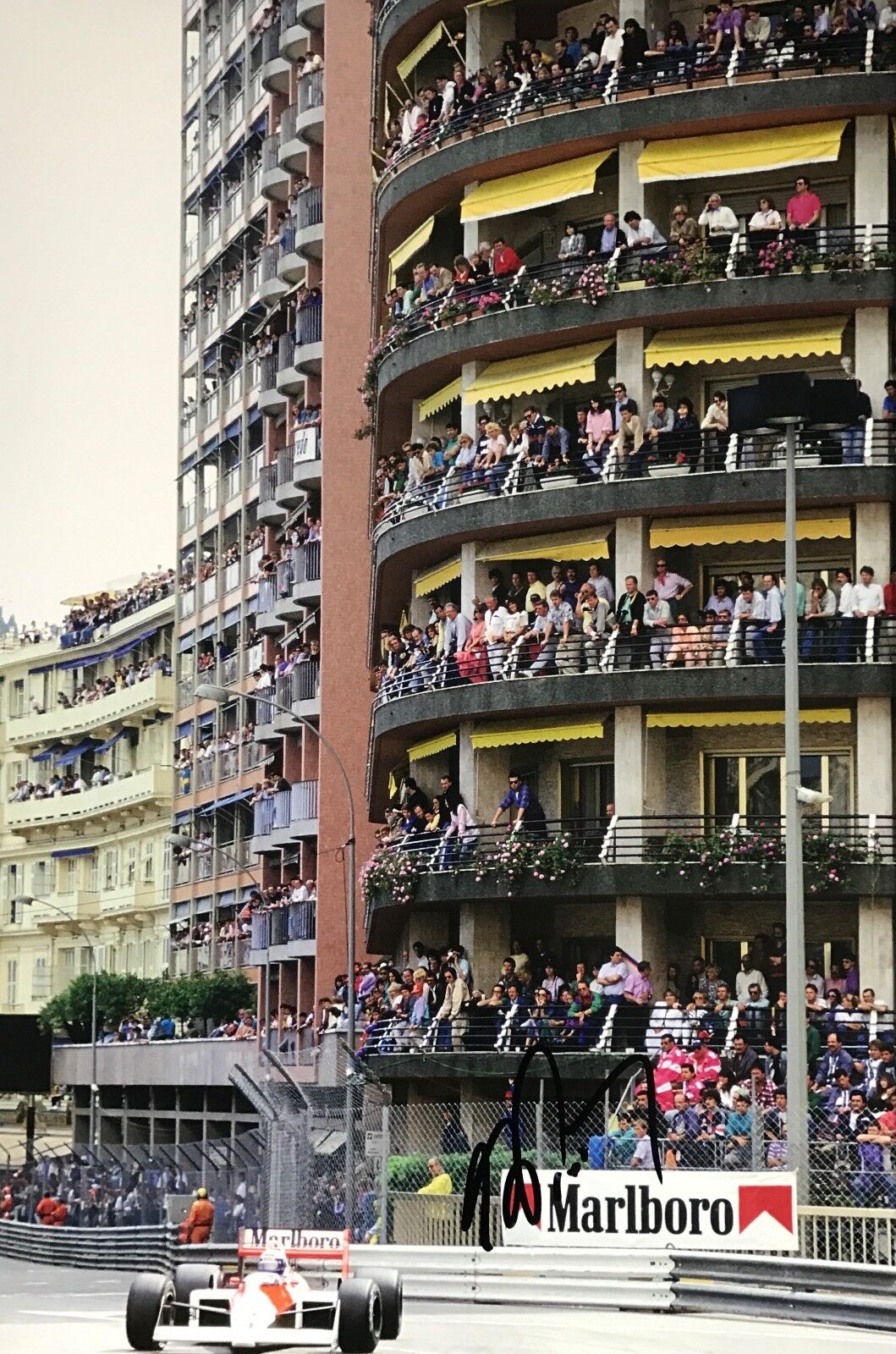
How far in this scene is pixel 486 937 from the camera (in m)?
46.2

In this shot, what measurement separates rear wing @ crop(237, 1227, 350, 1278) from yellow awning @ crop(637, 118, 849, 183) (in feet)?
81.1

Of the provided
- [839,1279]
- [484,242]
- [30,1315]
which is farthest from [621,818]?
[839,1279]

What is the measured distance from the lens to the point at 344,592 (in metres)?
66.8

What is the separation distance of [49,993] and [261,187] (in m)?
38.7

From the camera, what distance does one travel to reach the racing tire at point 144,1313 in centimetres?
2267

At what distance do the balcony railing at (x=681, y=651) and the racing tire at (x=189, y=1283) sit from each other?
19383mm

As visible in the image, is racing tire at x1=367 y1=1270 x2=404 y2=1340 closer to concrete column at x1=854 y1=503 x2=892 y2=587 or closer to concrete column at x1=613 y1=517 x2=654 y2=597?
concrete column at x1=854 y1=503 x2=892 y2=587

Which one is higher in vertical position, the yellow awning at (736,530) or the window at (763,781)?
the yellow awning at (736,530)

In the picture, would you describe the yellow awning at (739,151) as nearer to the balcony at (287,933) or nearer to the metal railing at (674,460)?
the metal railing at (674,460)

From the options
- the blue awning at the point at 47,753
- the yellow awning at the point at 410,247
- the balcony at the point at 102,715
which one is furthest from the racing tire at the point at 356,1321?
the blue awning at the point at 47,753

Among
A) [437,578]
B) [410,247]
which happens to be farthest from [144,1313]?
[410,247]

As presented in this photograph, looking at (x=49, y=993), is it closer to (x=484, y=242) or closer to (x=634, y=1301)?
(x=484, y=242)

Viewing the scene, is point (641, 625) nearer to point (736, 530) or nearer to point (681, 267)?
point (736, 530)

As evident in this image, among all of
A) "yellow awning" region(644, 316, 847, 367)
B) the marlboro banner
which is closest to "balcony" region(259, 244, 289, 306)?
"yellow awning" region(644, 316, 847, 367)
